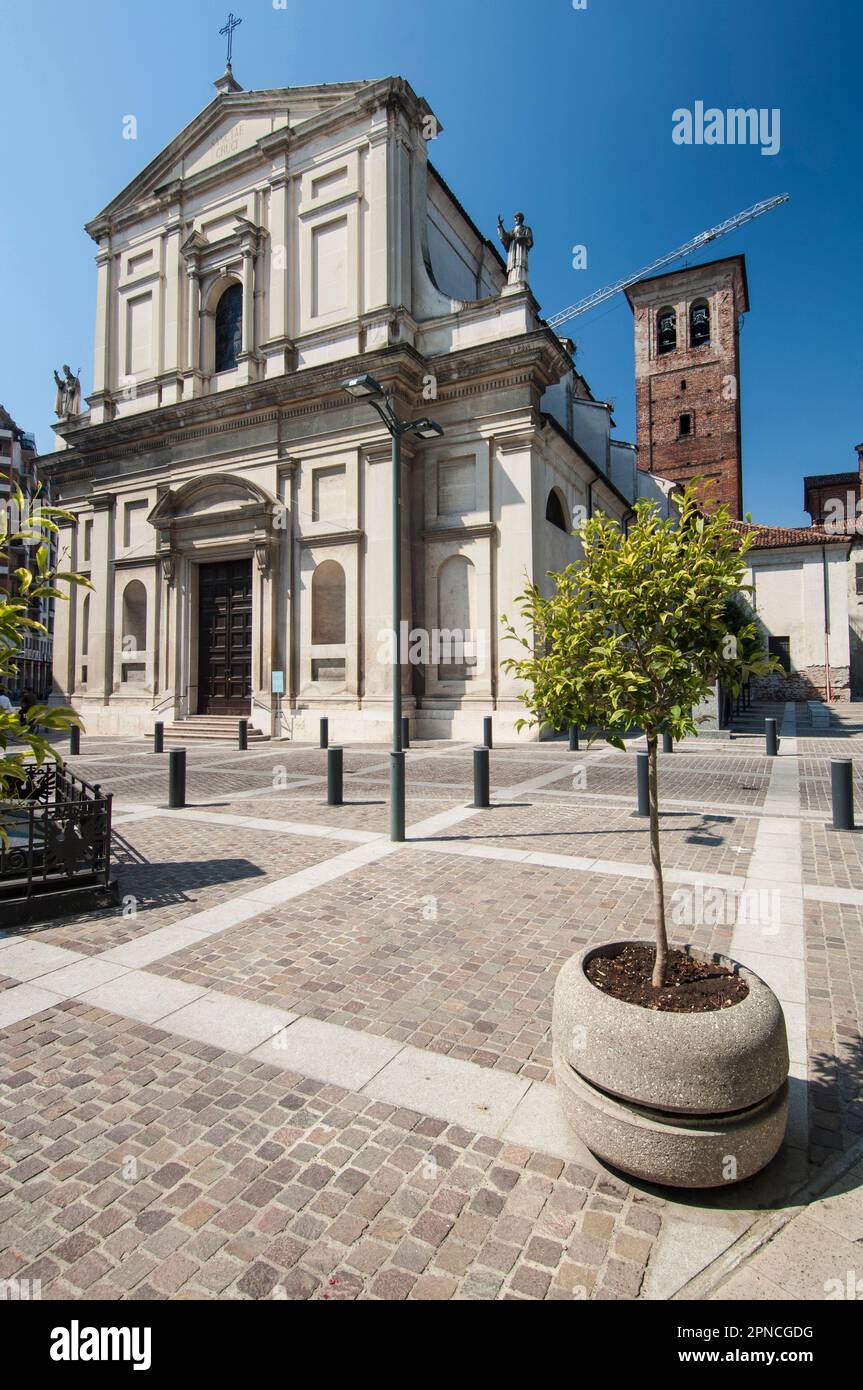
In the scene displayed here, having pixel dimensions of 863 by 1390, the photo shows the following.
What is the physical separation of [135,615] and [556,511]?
18.1 meters

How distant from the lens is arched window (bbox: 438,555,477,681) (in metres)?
21.4

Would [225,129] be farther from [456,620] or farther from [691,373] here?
→ [691,373]

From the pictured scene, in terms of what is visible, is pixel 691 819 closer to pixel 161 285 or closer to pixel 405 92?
pixel 405 92

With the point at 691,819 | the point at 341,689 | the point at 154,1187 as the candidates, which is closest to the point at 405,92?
the point at 341,689

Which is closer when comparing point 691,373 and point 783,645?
point 783,645

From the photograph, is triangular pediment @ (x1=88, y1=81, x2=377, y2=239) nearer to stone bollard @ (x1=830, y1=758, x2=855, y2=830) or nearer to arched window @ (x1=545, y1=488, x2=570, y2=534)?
arched window @ (x1=545, y1=488, x2=570, y2=534)

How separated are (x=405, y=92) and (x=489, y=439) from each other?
1266 cm

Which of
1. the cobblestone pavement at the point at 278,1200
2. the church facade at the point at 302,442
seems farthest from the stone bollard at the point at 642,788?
the church facade at the point at 302,442

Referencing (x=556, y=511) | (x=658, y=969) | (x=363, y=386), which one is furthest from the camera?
(x=556, y=511)

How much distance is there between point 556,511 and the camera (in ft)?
83.9

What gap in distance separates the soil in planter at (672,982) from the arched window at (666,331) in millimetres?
54082

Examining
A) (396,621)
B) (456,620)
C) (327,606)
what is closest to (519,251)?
(456,620)

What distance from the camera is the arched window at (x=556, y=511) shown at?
81.3 feet
